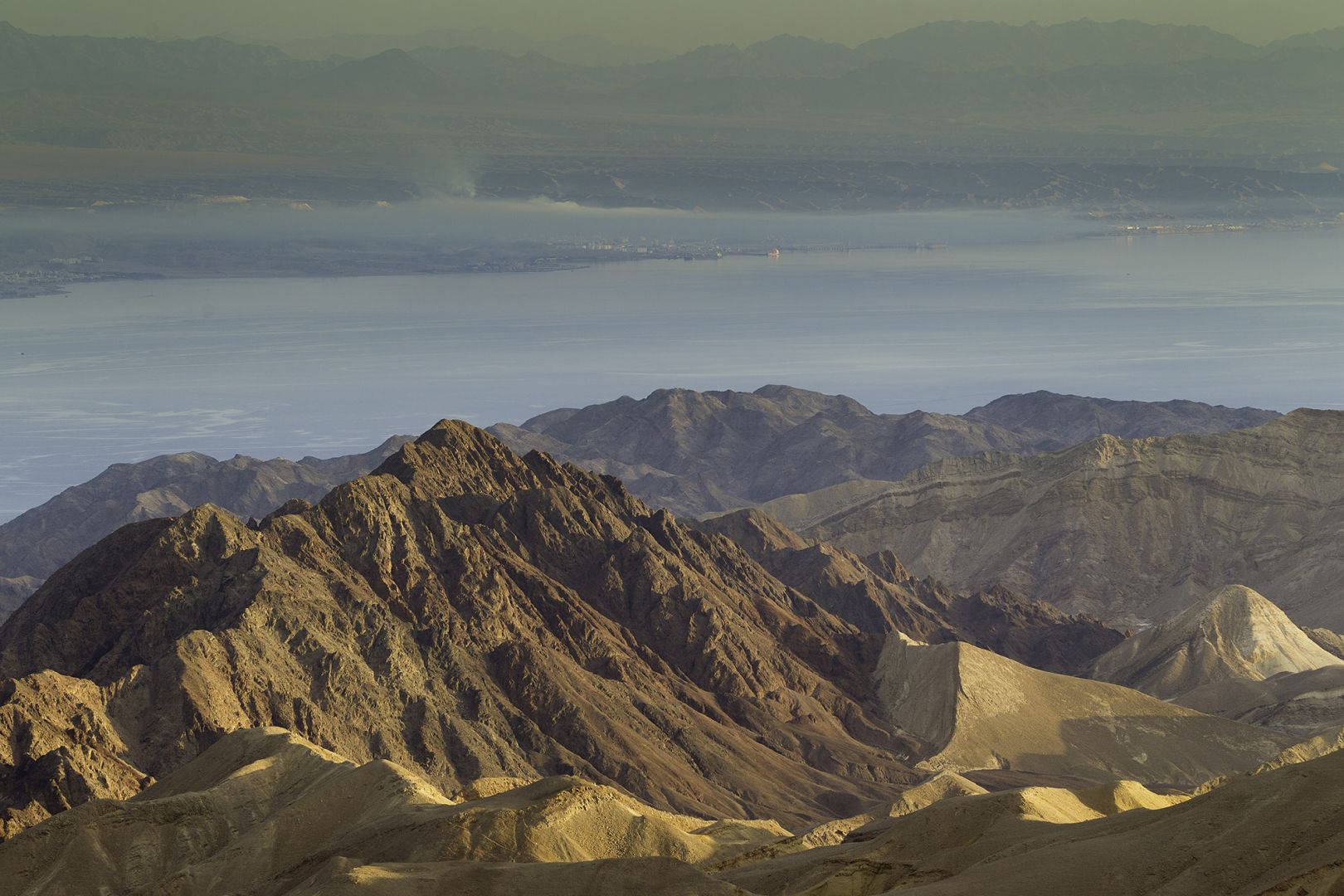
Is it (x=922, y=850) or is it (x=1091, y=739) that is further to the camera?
(x=1091, y=739)

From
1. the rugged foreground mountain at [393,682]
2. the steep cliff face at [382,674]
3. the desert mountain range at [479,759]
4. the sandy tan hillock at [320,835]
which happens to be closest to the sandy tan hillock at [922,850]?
the desert mountain range at [479,759]

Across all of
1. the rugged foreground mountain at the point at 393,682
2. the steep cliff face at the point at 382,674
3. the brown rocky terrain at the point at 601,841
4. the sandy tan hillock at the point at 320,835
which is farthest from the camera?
the steep cliff face at the point at 382,674

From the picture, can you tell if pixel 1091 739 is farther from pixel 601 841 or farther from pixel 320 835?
pixel 320 835

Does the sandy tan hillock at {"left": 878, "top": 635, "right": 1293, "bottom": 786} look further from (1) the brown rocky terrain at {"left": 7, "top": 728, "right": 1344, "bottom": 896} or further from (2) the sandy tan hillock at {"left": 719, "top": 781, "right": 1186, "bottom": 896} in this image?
(2) the sandy tan hillock at {"left": 719, "top": 781, "right": 1186, "bottom": 896}

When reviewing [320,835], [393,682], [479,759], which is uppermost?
[320,835]

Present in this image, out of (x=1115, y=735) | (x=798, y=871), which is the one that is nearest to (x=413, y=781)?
(x=798, y=871)

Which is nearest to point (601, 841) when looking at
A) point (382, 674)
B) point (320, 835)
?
point (320, 835)

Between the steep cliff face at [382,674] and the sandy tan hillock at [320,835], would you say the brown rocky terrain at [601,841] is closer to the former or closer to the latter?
the sandy tan hillock at [320,835]
